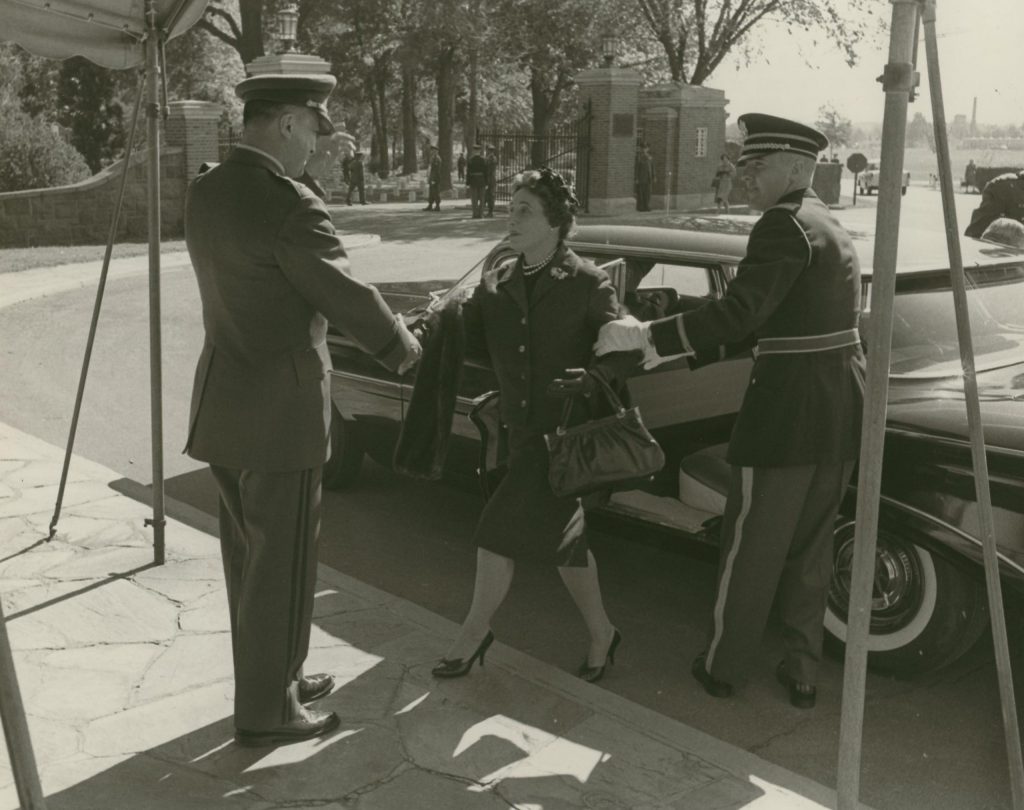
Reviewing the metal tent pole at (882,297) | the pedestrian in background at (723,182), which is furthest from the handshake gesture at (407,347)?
the pedestrian in background at (723,182)

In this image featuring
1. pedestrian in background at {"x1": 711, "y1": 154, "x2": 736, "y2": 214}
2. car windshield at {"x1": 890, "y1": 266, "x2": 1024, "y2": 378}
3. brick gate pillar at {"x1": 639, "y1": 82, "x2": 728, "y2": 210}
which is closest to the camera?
car windshield at {"x1": 890, "y1": 266, "x2": 1024, "y2": 378}

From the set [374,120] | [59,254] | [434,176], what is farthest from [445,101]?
[59,254]

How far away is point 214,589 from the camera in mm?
5172

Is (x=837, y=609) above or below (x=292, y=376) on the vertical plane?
below

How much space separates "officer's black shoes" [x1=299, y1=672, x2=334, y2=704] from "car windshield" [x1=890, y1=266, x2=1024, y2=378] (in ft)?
7.72

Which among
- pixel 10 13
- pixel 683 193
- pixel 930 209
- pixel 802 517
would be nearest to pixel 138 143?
pixel 683 193

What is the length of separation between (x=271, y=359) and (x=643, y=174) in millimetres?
28086

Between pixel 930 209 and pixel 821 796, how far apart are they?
33.1 metres

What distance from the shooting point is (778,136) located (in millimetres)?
4047

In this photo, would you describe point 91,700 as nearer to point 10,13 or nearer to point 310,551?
point 310,551

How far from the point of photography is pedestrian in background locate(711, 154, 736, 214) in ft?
103

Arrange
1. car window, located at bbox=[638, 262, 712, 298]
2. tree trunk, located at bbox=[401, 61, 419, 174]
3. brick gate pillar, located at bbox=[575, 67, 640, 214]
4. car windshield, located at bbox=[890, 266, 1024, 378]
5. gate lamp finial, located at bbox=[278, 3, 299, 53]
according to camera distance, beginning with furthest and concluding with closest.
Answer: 1. tree trunk, located at bbox=[401, 61, 419, 174]
2. brick gate pillar, located at bbox=[575, 67, 640, 214]
3. gate lamp finial, located at bbox=[278, 3, 299, 53]
4. car window, located at bbox=[638, 262, 712, 298]
5. car windshield, located at bbox=[890, 266, 1024, 378]

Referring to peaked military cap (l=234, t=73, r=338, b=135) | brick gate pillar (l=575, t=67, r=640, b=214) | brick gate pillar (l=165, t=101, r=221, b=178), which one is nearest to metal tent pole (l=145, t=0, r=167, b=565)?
peaked military cap (l=234, t=73, r=338, b=135)

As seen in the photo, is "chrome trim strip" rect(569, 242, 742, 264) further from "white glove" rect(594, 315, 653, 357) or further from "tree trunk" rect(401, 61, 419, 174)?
"tree trunk" rect(401, 61, 419, 174)
